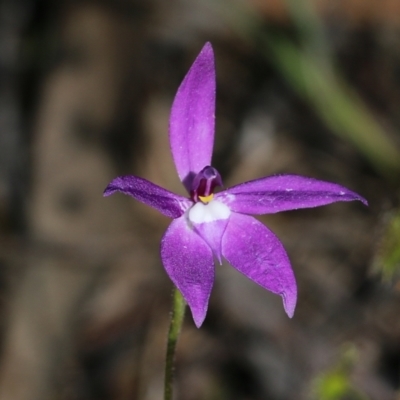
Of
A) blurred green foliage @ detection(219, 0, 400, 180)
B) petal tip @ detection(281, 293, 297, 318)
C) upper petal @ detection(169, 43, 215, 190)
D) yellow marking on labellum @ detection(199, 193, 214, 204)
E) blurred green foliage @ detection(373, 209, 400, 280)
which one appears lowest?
blurred green foliage @ detection(219, 0, 400, 180)

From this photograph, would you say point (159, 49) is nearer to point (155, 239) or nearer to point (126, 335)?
point (155, 239)

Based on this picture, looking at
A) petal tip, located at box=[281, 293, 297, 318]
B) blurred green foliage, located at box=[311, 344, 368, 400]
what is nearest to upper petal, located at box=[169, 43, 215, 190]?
petal tip, located at box=[281, 293, 297, 318]

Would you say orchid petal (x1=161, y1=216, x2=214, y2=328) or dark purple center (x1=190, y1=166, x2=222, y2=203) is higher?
dark purple center (x1=190, y1=166, x2=222, y2=203)

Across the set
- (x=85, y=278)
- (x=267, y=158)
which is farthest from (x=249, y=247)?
(x=267, y=158)

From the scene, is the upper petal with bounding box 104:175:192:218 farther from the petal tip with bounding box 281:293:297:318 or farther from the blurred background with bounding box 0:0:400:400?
the blurred background with bounding box 0:0:400:400

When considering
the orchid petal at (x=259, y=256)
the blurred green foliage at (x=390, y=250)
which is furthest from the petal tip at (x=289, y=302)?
the blurred green foliage at (x=390, y=250)

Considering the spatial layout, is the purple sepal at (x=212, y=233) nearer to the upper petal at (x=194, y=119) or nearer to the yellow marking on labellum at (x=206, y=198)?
the yellow marking on labellum at (x=206, y=198)
